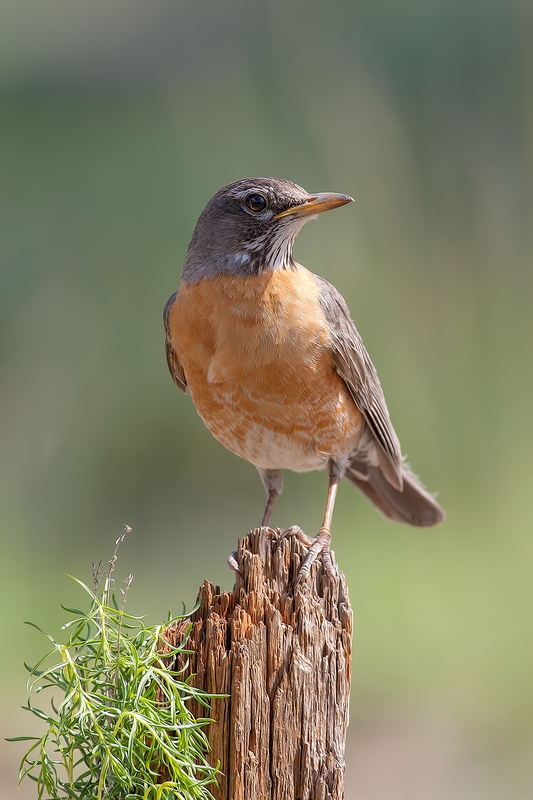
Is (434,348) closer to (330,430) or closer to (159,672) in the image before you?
(330,430)

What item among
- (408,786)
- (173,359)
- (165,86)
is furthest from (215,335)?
(165,86)

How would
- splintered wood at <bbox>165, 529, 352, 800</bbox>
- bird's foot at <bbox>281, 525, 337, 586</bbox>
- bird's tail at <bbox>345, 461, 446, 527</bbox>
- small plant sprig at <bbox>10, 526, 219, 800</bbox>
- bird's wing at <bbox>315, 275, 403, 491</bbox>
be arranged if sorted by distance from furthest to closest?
1. bird's tail at <bbox>345, 461, 446, 527</bbox>
2. bird's wing at <bbox>315, 275, 403, 491</bbox>
3. bird's foot at <bbox>281, 525, 337, 586</bbox>
4. splintered wood at <bbox>165, 529, 352, 800</bbox>
5. small plant sprig at <bbox>10, 526, 219, 800</bbox>

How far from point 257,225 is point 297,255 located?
13.2ft

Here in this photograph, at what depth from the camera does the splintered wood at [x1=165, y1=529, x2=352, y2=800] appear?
93.9 inches

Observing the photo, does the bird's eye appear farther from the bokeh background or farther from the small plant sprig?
the bokeh background

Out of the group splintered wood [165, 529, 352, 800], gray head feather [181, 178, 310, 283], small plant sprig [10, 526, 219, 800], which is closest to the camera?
small plant sprig [10, 526, 219, 800]

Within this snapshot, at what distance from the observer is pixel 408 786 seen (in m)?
6.16

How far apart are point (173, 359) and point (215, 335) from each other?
69 centimetres

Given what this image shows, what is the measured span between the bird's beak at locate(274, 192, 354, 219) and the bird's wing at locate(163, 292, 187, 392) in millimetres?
795

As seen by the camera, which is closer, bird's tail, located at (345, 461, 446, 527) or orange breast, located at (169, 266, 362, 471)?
orange breast, located at (169, 266, 362, 471)

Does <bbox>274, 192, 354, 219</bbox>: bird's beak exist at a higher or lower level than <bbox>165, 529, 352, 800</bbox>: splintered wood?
higher

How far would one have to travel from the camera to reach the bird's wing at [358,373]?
3.95 m

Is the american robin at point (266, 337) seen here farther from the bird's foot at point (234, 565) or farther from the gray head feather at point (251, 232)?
the bird's foot at point (234, 565)

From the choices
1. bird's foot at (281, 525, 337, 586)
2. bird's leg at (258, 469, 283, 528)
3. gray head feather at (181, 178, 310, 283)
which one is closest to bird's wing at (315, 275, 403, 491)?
gray head feather at (181, 178, 310, 283)
